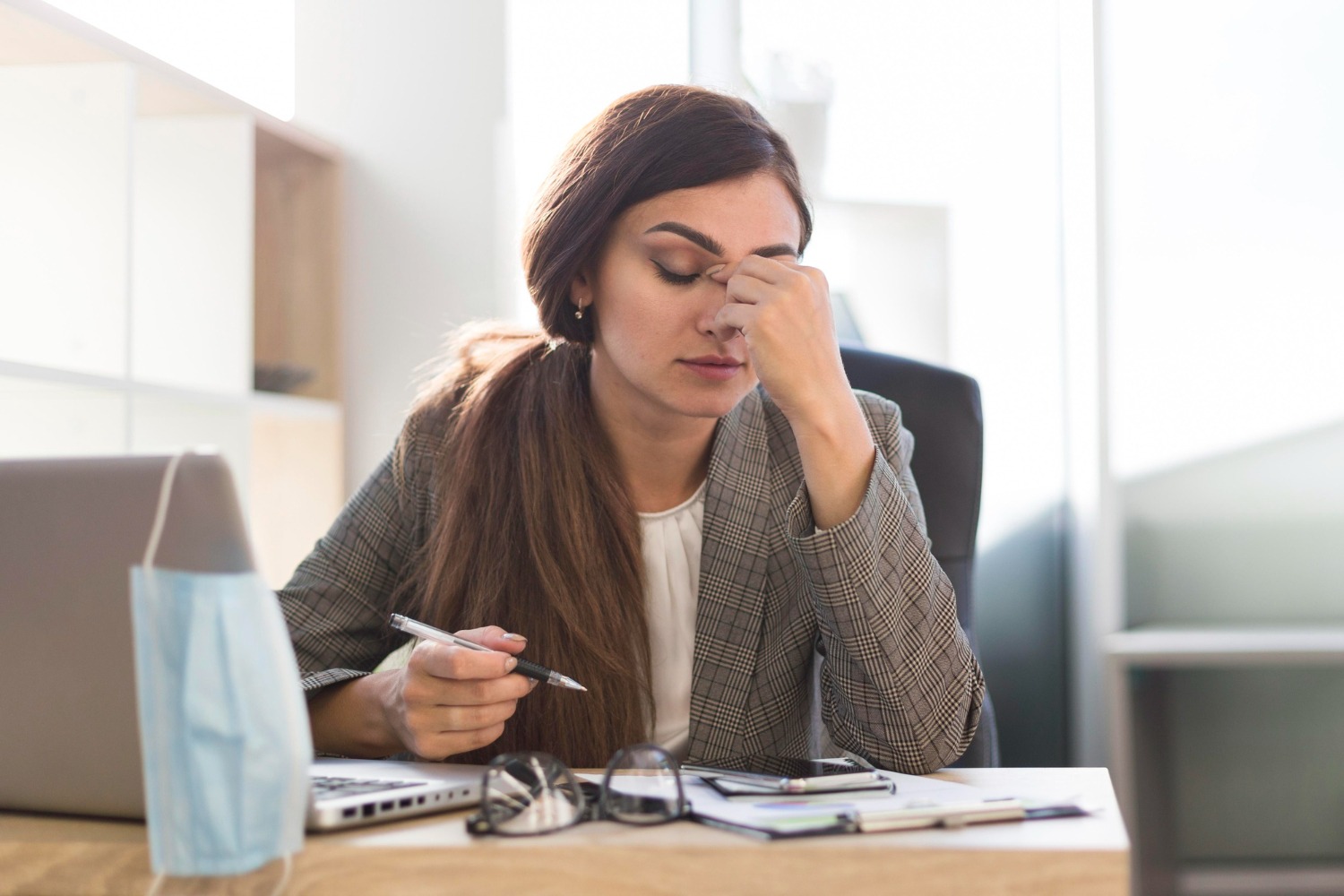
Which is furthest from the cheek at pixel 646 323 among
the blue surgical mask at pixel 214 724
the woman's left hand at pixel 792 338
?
the blue surgical mask at pixel 214 724

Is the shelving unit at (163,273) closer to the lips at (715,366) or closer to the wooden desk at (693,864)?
the lips at (715,366)

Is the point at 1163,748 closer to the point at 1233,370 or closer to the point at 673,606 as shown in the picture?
the point at 1233,370

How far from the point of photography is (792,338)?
1117 millimetres

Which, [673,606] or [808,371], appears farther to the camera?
[673,606]

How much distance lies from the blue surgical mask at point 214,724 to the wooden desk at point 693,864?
3 centimetres

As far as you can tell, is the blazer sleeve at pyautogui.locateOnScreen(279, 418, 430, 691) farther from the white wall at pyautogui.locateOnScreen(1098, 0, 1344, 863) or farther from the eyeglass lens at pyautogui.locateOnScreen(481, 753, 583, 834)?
the white wall at pyautogui.locateOnScreen(1098, 0, 1344, 863)

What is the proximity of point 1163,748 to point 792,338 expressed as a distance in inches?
60.7

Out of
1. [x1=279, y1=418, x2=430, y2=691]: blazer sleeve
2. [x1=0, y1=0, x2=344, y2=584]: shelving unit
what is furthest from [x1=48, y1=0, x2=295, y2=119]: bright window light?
[x1=279, y1=418, x2=430, y2=691]: blazer sleeve

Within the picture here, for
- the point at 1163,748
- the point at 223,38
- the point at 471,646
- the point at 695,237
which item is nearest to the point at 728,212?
the point at 695,237

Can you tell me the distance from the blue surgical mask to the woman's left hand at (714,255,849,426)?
0.61 metres

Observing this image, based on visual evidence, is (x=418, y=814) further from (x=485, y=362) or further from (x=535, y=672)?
(x=485, y=362)

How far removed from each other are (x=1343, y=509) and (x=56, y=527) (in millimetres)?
2210

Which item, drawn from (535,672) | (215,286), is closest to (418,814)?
(535,672)

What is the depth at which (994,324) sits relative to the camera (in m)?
2.55
